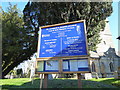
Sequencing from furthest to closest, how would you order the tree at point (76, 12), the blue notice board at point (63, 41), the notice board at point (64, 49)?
the tree at point (76, 12) < the blue notice board at point (63, 41) < the notice board at point (64, 49)

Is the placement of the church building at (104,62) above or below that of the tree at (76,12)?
below

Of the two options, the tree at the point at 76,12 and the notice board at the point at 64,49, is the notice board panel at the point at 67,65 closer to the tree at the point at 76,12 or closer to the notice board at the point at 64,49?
the notice board at the point at 64,49

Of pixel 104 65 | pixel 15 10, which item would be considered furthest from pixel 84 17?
pixel 104 65

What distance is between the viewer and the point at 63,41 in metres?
4.73

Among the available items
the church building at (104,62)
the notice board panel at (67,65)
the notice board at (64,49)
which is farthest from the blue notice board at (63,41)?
the church building at (104,62)

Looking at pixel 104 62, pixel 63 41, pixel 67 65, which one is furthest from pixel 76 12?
pixel 104 62

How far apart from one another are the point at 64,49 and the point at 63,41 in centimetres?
38

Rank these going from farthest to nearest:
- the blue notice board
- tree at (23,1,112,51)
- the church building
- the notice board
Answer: the church building, tree at (23,1,112,51), the blue notice board, the notice board

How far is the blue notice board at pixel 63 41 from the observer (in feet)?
14.7

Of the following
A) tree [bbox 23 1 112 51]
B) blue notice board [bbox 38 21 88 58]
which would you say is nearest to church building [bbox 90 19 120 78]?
tree [bbox 23 1 112 51]

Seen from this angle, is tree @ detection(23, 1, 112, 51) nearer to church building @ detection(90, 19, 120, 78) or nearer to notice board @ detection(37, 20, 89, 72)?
notice board @ detection(37, 20, 89, 72)

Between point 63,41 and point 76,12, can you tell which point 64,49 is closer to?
point 63,41

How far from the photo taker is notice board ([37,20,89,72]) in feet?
14.2

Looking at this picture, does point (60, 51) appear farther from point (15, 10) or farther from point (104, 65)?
point (104, 65)
